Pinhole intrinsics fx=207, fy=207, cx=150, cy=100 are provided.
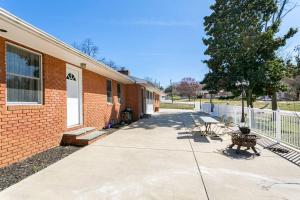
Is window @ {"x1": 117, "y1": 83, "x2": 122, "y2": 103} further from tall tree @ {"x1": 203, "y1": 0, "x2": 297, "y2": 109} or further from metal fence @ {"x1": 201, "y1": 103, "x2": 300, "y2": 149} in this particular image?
tall tree @ {"x1": 203, "y1": 0, "x2": 297, "y2": 109}

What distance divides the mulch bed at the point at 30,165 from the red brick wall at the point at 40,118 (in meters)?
0.20

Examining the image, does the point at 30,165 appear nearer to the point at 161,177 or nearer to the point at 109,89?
the point at 161,177

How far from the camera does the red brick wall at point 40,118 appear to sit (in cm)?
470

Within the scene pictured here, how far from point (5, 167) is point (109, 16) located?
37.7 ft

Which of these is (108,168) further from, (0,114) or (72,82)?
(72,82)

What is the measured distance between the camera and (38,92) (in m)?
6.03

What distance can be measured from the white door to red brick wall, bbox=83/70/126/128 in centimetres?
34

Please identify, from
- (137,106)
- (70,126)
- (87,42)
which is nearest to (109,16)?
(137,106)

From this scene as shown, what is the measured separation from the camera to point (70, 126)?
7.72 meters

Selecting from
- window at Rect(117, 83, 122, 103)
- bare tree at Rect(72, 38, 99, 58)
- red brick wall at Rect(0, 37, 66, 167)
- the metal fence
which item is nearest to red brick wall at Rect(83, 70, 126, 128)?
window at Rect(117, 83, 122, 103)

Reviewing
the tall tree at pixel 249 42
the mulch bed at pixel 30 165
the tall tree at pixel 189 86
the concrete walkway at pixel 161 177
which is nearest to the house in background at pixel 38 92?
the mulch bed at pixel 30 165

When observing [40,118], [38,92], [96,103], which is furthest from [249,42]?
[40,118]

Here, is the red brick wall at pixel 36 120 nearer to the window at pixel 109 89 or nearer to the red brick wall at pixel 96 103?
the red brick wall at pixel 96 103

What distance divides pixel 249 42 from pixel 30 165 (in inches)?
629
